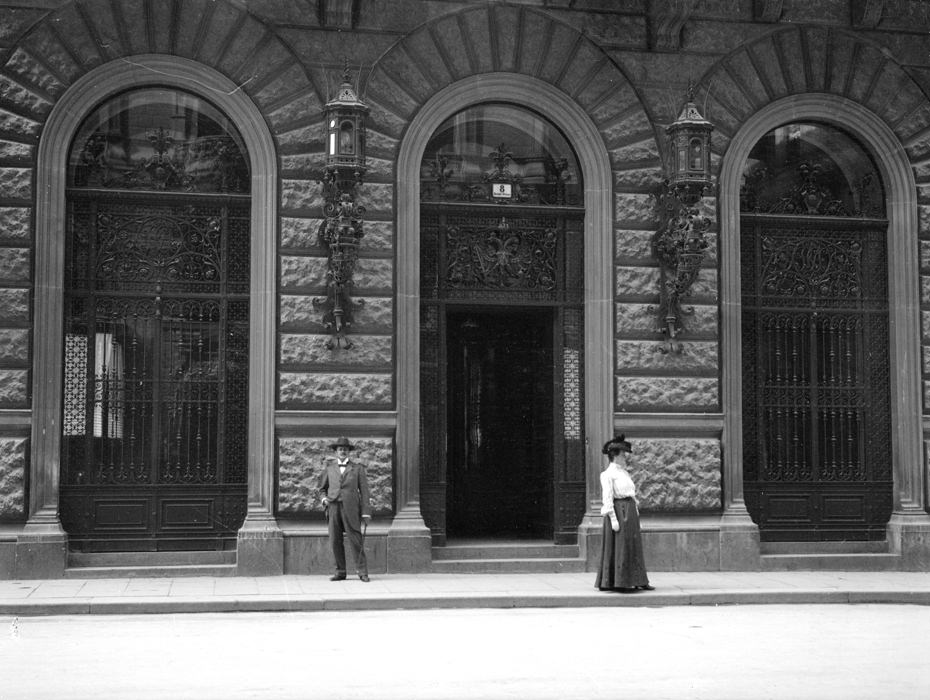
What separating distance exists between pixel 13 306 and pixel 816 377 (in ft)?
38.5

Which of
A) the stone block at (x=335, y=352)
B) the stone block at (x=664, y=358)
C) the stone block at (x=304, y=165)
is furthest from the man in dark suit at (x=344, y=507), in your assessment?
the stone block at (x=664, y=358)

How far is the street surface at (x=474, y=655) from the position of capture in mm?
9953

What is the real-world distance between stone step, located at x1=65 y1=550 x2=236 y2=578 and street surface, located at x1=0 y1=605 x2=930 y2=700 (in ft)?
9.64

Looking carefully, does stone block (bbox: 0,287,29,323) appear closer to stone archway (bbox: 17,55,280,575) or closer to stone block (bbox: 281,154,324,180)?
stone archway (bbox: 17,55,280,575)

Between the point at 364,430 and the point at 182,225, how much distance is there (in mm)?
3860

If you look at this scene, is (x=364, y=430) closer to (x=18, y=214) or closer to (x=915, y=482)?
(x=18, y=214)

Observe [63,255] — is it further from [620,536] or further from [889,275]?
[889,275]

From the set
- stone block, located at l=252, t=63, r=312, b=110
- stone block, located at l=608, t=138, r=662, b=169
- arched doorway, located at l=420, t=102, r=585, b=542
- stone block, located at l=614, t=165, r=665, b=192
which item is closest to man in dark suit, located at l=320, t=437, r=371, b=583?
arched doorway, located at l=420, t=102, r=585, b=542

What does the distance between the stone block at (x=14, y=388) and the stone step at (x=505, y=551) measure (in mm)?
6017

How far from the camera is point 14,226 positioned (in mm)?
17281

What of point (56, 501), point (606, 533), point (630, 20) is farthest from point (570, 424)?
point (56, 501)

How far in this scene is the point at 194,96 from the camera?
1825cm

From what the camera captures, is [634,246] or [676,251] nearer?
[676,251]

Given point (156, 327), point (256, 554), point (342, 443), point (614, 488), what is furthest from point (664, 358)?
point (156, 327)
